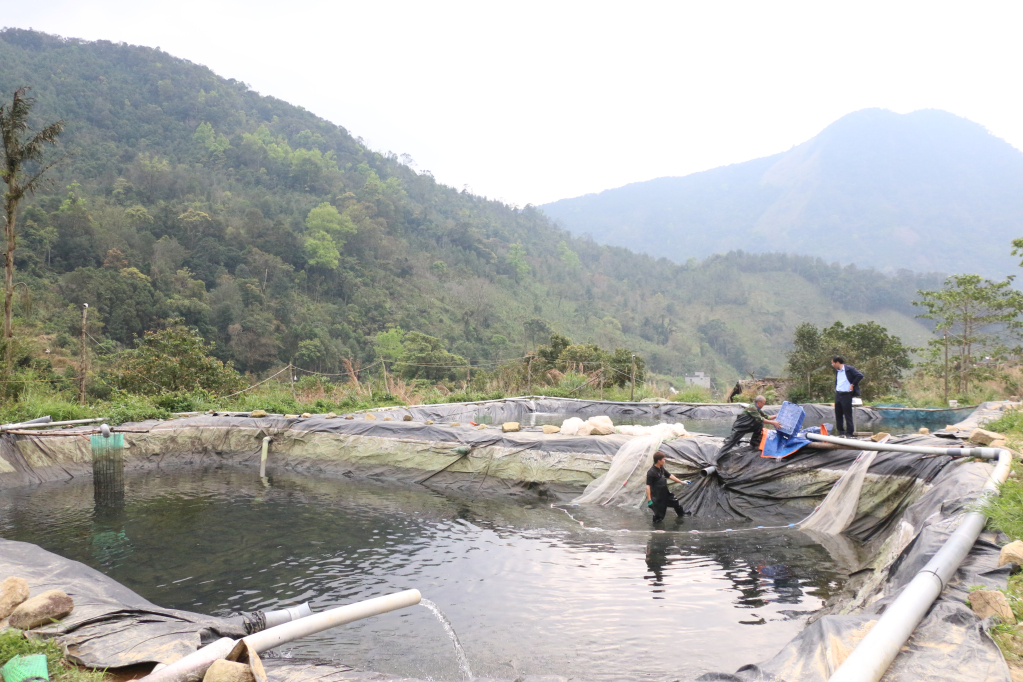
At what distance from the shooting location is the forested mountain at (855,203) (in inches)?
4390

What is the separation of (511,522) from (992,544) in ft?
17.2

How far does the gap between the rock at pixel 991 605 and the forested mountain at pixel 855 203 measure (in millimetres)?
110034

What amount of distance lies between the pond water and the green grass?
4.44ft

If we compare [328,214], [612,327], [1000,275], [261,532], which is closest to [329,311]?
[328,214]

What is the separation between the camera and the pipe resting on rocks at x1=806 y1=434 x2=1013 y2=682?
2.31m

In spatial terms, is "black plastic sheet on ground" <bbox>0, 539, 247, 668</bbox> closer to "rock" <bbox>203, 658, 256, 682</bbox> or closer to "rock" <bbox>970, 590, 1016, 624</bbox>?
"rock" <bbox>203, 658, 256, 682</bbox>

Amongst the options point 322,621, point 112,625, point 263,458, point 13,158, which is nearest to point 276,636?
point 322,621

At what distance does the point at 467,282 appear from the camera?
5609 centimetres

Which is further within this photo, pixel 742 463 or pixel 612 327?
pixel 612 327

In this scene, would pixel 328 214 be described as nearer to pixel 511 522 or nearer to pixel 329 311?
pixel 329 311

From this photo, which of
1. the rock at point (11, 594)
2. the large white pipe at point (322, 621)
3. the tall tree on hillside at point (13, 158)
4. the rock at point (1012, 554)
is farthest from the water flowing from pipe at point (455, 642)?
the tall tree on hillside at point (13, 158)

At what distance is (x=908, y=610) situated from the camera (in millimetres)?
2740

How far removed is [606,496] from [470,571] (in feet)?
11.0

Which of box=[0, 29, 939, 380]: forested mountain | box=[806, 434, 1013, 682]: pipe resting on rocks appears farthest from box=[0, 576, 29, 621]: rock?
box=[0, 29, 939, 380]: forested mountain
